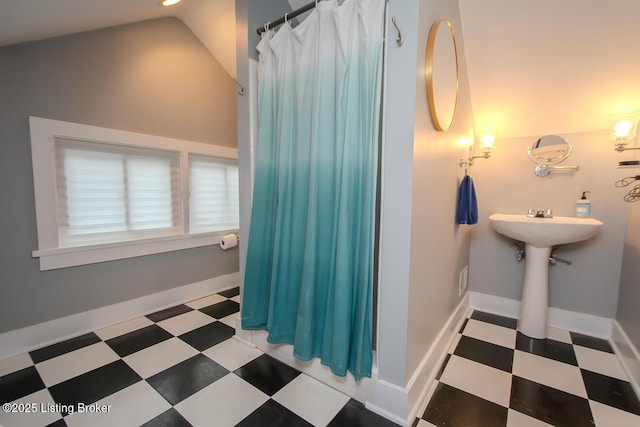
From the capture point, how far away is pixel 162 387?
4.42ft

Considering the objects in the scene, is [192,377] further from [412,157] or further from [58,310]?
[412,157]

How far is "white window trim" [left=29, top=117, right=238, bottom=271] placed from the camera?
1631mm

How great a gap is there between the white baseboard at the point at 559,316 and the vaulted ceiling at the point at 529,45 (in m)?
1.38

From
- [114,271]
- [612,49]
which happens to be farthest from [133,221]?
[612,49]

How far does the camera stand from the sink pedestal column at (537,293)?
6.10ft

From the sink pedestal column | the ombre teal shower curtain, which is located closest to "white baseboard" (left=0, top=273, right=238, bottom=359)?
the ombre teal shower curtain

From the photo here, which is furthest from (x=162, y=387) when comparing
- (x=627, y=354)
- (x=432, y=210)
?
(x=627, y=354)

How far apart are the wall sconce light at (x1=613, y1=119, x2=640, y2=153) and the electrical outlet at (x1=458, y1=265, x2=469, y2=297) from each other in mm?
1254

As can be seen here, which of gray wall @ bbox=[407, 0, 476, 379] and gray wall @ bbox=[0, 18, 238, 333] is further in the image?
gray wall @ bbox=[0, 18, 238, 333]

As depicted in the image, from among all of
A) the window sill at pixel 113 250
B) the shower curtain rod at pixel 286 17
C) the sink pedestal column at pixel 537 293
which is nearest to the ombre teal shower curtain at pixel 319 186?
the shower curtain rod at pixel 286 17

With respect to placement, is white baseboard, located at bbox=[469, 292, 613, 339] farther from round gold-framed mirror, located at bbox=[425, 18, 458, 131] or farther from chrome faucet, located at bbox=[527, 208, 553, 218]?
round gold-framed mirror, located at bbox=[425, 18, 458, 131]

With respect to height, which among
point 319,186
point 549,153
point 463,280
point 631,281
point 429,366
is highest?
point 549,153

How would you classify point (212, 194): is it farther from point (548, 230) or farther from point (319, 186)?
point (548, 230)

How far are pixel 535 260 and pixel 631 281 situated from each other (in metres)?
0.48
